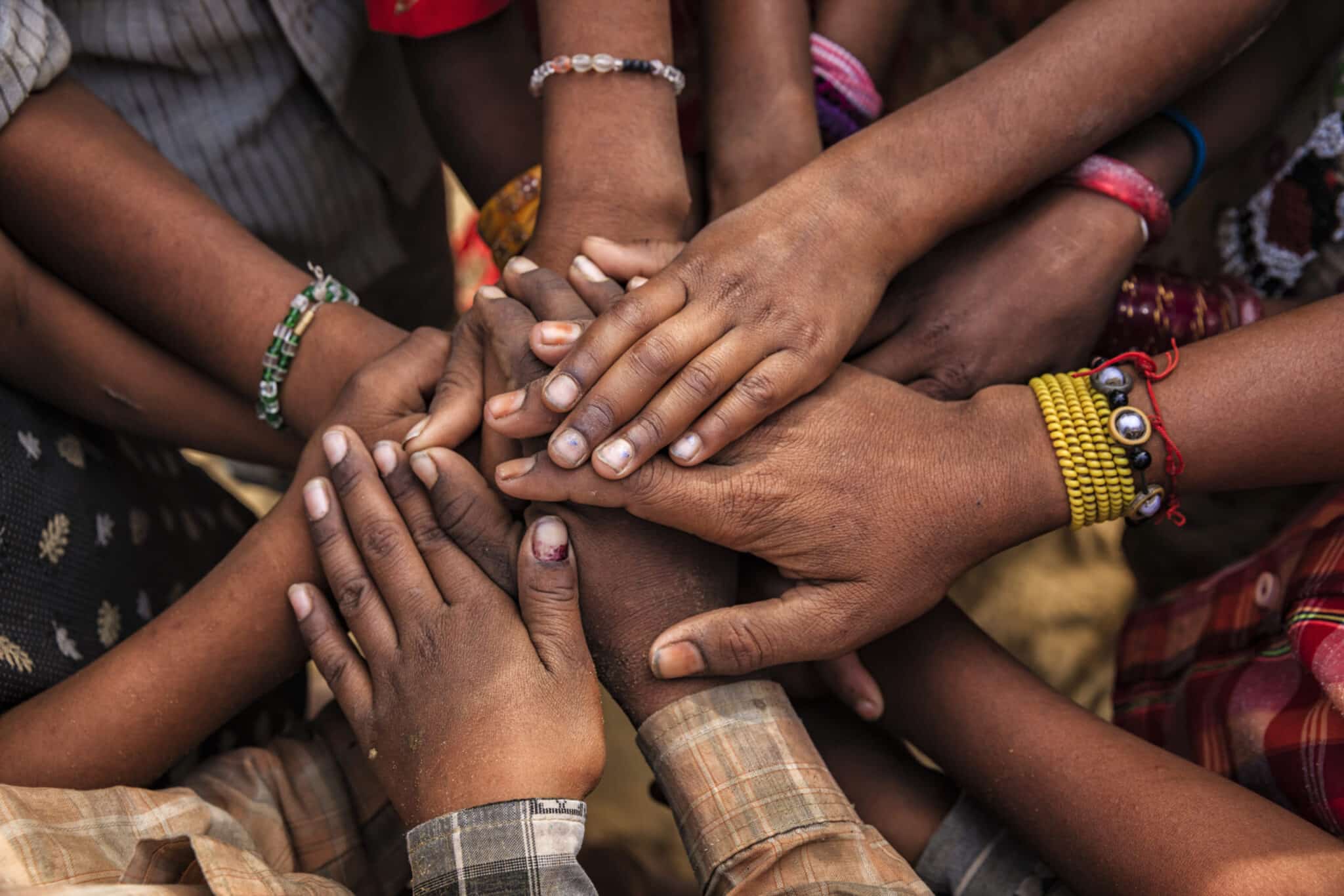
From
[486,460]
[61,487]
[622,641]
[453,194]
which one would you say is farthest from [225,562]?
[453,194]

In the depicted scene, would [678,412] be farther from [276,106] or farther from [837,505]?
[276,106]

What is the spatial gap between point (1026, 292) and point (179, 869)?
0.90 meters

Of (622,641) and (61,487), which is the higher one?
(61,487)

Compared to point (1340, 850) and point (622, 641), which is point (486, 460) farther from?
point (1340, 850)

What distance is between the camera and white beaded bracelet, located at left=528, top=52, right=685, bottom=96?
100 centimetres

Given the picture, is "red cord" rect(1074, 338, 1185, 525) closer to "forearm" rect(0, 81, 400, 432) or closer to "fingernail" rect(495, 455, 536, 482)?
"fingernail" rect(495, 455, 536, 482)

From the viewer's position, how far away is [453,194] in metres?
2.17

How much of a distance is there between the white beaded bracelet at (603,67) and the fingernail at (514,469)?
45cm

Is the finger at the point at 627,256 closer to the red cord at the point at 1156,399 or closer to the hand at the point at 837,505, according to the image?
the hand at the point at 837,505

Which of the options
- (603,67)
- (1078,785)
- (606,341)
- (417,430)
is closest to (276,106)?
(603,67)

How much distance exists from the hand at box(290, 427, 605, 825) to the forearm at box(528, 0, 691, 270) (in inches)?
11.4

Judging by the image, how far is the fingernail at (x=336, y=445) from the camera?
2.98ft

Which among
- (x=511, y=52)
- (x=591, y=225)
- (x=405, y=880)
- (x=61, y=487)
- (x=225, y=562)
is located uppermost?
(x=511, y=52)

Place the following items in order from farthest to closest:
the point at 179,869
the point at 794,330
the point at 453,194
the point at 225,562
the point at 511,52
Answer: the point at 453,194 → the point at 511,52 → the point at 225,562 → the point at 794,330 → the point at 179,869
